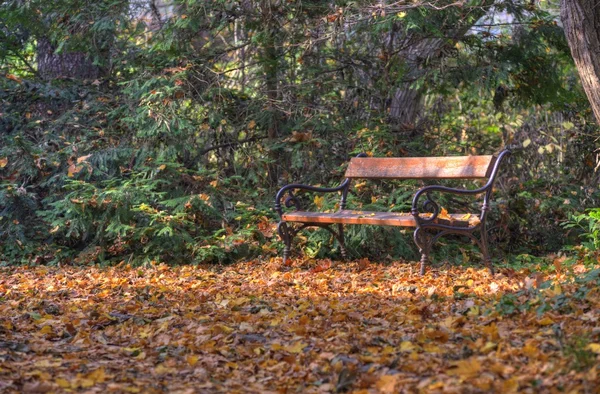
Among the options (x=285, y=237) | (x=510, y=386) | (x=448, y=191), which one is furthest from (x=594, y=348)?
(x=285, y=237)

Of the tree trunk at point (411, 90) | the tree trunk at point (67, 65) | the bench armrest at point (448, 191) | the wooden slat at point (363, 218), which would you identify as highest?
the tree trunk at point (67, 65)

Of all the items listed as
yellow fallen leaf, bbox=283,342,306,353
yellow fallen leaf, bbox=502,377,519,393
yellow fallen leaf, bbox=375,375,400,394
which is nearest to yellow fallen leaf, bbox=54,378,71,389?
yellow fallen leaf, bbox=283,342,306,353

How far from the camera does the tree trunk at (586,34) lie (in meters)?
6.00

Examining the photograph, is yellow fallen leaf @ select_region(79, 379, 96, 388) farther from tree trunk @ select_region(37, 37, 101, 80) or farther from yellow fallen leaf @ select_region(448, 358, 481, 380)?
tree trunk @ select_region(37, 37, 101, 80)

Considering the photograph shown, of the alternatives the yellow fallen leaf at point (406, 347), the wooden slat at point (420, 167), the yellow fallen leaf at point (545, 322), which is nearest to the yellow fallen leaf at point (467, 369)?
the yellow fallen leaf at point (406, 347)

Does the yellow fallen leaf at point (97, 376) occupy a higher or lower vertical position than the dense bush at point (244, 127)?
lower

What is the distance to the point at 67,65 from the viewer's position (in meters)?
9.04

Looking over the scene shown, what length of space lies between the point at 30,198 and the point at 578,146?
18.9ft

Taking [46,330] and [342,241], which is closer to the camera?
[46,330]

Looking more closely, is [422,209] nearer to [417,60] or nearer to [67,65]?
[417,60]

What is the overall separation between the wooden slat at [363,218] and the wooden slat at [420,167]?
352mm

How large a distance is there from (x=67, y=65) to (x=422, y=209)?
5020 mm

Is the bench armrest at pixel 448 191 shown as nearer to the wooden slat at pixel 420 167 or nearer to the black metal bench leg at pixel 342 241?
the wooden slat at pixel 420 167

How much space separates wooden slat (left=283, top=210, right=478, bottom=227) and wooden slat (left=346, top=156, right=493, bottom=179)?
→ 35 cm
